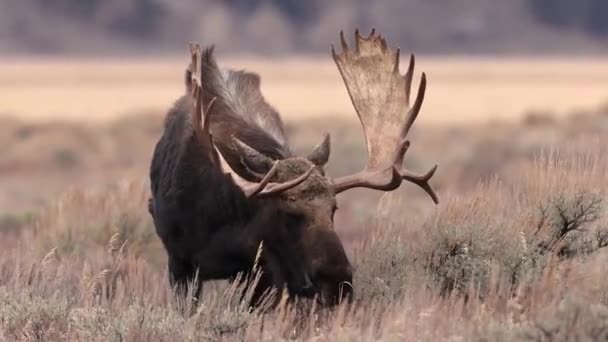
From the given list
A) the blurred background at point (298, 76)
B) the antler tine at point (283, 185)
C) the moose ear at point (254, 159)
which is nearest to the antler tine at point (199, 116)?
the moose ear at point (254, 159)

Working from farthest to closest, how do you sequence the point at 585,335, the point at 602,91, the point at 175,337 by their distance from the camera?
the point at 602,91, the point at 175,337, the point at 585,335

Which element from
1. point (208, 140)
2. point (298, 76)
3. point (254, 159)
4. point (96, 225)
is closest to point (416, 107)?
point (254, 159)

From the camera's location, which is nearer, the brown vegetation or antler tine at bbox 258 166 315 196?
the brown vegetation

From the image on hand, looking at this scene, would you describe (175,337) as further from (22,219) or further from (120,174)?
(120,174)

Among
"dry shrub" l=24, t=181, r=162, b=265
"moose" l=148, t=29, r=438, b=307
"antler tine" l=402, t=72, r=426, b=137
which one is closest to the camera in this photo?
"moose" l=148, t=29, r=438, b=307

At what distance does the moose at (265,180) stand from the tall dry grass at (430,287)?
0.69ft

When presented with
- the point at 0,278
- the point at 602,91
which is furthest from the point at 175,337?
the point at 602,91

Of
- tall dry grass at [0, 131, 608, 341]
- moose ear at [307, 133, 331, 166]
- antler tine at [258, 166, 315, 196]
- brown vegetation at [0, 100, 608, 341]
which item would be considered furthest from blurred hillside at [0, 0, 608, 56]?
antler tine at [258, 166, 315, 196]

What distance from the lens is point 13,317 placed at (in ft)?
27.9

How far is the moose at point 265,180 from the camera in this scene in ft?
28.0

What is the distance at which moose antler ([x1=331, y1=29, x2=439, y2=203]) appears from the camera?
914 cm

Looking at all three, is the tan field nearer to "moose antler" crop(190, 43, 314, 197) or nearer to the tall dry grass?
the tall dry grass

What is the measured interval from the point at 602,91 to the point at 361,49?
56578 mm

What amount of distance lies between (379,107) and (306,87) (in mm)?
65034
